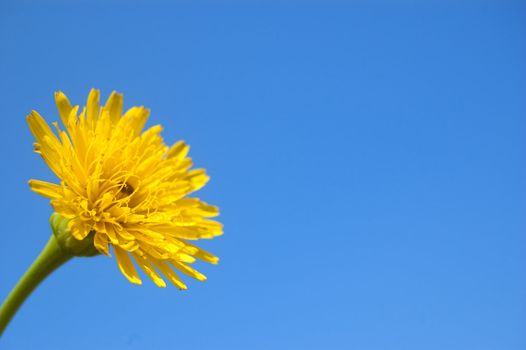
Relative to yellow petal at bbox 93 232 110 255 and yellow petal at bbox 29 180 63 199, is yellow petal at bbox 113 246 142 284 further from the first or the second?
yellow petal at bbox 29 180 63 199

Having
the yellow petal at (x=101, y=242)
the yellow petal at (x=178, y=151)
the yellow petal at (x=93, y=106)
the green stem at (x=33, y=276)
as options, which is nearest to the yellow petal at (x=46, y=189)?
the green stem at (x=33, y=276)

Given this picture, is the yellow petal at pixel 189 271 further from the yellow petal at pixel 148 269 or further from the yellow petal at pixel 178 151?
the yellow petal at pixel 178 151

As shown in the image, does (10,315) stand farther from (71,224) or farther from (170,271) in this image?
(170,271)

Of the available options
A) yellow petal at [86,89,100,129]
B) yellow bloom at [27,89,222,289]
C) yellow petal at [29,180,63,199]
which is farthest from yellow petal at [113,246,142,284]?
yellow petal at [86,89,100,129]

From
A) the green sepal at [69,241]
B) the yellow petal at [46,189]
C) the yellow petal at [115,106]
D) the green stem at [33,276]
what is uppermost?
the yellow petal at [115,106]

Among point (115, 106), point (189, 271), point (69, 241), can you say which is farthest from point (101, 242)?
point (115, 106)

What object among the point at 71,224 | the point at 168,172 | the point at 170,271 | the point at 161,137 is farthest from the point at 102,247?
the point at 161,137
